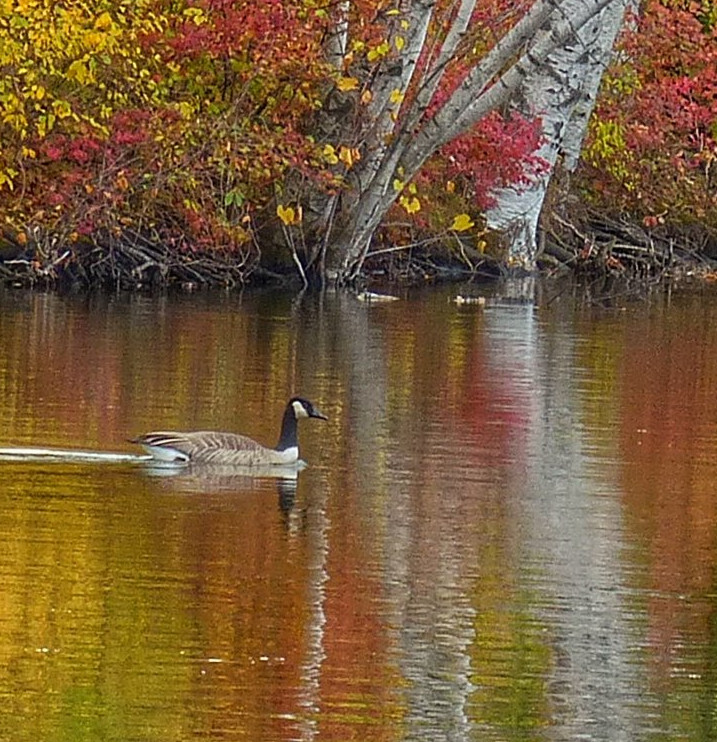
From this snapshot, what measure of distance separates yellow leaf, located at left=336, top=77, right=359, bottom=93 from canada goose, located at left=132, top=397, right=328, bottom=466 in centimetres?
1545

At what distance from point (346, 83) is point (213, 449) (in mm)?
15920

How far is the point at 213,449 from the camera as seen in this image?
15344mm

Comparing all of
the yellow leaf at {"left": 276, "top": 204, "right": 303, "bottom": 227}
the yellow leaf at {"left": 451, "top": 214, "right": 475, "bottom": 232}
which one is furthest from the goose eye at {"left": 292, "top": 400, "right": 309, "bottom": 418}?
the yellow leaf at {"left": 451, "top": 214, "right": 475, "bottom": 232}

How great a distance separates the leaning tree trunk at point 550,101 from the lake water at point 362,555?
1292 cm

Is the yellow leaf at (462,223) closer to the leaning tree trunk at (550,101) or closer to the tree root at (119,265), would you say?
the leaning tree trunk at (550,101)

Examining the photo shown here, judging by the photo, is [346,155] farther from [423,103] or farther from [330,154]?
[423,103]

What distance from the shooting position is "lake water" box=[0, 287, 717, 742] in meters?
9.92

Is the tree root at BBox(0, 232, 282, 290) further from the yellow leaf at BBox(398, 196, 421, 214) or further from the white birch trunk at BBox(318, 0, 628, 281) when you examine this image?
the yellow leaf at BBox(398, 196, 421, 214)

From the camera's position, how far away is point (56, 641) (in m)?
10.6

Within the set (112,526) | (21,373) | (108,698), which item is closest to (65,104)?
(21,373)

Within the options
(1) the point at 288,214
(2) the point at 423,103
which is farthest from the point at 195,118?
(2) the point at 423,103

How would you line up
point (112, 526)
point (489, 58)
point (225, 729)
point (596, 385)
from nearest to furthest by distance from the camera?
point (225, 729)
point (112, 526)
point (596, 385)
point (489, 58)

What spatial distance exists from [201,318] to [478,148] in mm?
8906

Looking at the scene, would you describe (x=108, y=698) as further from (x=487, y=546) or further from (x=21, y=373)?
(x=21, y=373)
